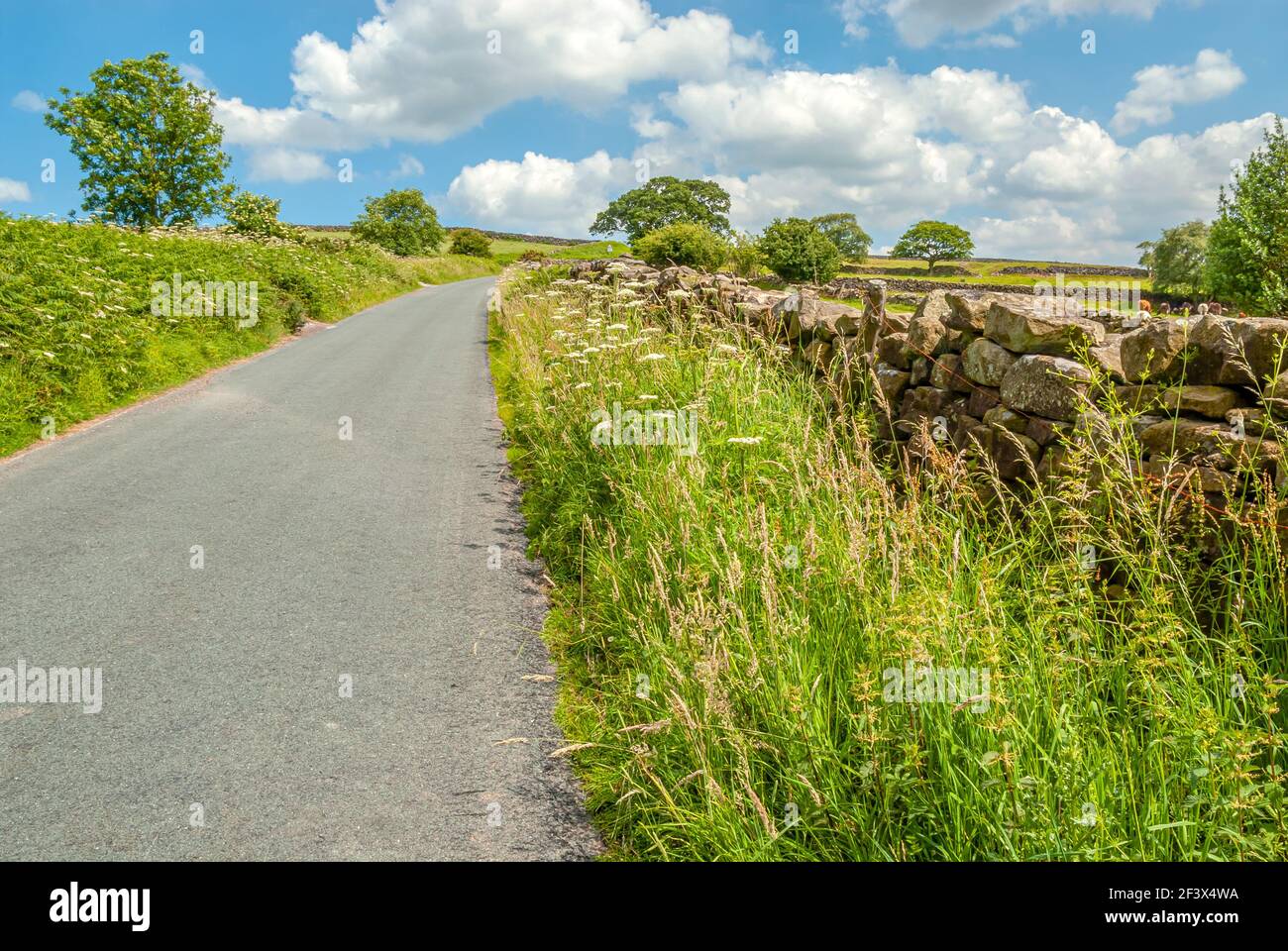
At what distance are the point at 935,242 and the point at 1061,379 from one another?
8612 centimetres

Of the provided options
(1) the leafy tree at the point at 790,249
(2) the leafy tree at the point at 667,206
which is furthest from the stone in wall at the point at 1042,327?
(2) the leafy tree at the point at 667,206

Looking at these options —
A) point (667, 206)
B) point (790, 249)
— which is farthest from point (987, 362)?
point (667, 206)

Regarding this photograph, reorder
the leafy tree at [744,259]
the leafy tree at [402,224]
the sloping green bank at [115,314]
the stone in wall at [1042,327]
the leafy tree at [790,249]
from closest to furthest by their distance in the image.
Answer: the stone in wall at [1042,327] < the sloping green bank at [115,314] < the leafy tree at [744,259] < the leafy tree at [790,249] < the leafy tree at [402,224]

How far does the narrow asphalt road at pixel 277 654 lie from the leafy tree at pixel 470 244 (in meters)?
65.7

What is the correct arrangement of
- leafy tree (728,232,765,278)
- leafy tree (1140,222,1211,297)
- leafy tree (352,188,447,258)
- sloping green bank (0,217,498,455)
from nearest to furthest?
sloping green bank (0,217,498,455) → leafy tree (728,232,765,278) → leafy tree (1140,222,1211,297) → leafy tree (352,188,447,258)

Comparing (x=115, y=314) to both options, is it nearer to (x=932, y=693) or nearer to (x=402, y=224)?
(x=932, y=693)

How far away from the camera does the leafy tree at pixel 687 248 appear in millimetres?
23578

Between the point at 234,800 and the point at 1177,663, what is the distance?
13.8 ft

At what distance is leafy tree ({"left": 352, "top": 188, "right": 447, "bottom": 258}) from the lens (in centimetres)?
6462

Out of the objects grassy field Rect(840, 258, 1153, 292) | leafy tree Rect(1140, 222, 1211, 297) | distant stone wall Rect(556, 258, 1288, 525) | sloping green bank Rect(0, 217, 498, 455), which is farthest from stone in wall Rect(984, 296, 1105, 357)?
leafy tree Rect(1140, 222, 1211, 297)

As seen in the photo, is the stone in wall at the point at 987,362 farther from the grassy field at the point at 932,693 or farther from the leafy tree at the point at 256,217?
the leafy tree at the point at 256,217

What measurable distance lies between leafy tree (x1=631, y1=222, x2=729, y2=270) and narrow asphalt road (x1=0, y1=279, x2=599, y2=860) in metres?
15.4

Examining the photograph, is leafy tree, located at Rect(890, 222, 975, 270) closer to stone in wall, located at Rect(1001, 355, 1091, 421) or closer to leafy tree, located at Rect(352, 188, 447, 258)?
leafy tree, located at Rect(352, 188, 447, 258)
